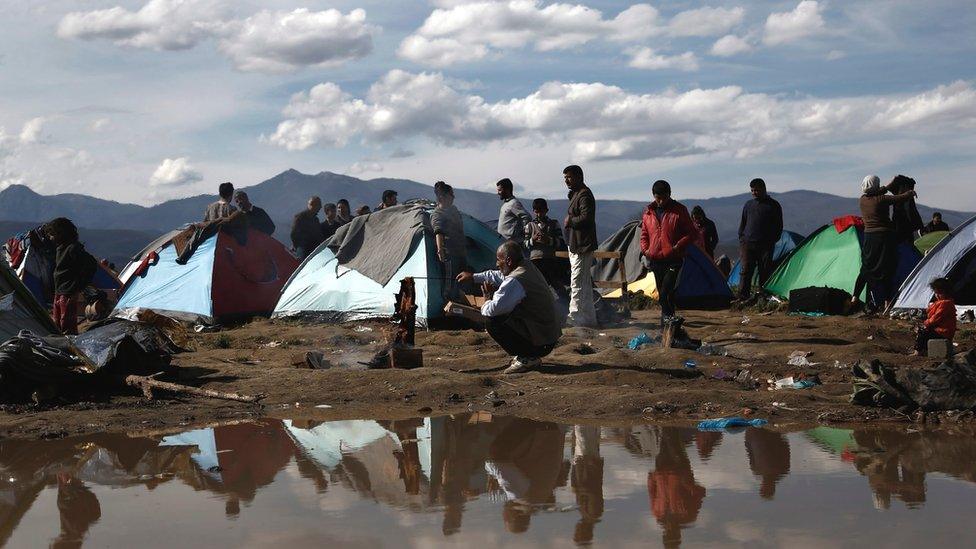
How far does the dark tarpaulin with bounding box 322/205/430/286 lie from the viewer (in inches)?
591

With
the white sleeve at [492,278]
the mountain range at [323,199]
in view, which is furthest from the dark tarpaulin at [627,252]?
the mountain range at [323,199]

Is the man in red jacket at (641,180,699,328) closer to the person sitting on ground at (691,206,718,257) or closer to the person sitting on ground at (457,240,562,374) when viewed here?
the person sitting on ground at (457,240,562,374)

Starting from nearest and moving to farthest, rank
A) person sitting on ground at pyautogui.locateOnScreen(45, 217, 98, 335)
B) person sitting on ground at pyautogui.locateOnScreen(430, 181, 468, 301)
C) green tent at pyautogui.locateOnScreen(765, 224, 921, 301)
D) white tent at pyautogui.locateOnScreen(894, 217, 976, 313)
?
person sitting on ground at pyautogui.locateOnScreen(45, 217, 98, 335) → person sitting on ground at pyautogui.locateOnScreen(430, 181, 468, 301) → white tent at pyautogui.locateOnScreen(894, 217, 976, 313) → green tent at pyautogui.locateOnScreen(765, 224, 921, 301)

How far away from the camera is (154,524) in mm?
5398

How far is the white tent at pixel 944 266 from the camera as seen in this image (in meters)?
14.3

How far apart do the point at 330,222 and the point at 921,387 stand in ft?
39.3

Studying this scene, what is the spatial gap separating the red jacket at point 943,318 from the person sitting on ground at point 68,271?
8668mm

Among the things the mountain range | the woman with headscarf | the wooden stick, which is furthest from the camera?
the mountain range

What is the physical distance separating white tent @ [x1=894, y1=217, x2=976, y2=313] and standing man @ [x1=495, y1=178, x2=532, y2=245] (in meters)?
5.13

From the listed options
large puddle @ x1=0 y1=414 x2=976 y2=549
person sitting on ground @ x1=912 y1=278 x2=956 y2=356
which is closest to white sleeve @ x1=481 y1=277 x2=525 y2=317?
large puddle @ x1=0 y1=414 x2=976 y2=549

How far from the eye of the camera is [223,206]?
16672 millimetres

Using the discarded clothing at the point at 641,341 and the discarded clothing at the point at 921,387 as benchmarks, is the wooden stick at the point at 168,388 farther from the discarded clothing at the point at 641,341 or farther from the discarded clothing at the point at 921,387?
the discarded clothing at the point at 921,387

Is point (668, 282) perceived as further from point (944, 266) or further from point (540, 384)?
point (944, 266)

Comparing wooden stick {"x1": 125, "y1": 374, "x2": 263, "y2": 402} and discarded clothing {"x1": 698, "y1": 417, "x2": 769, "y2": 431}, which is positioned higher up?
wooden stick {"x1": 125, "y1": 374, "x2": 263, "y2": 402}
